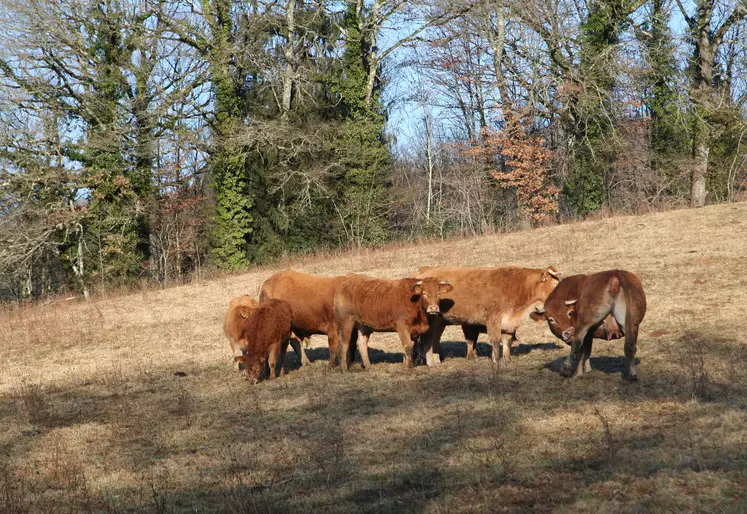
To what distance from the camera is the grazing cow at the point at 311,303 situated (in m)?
15.0

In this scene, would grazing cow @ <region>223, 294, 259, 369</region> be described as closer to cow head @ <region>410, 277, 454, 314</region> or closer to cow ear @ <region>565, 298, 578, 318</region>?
cow head @ <region>410, 277, 454, 314</region>

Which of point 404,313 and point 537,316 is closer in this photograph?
point 537,316

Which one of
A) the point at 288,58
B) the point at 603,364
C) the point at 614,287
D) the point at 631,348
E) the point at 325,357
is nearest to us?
the point at 631,348

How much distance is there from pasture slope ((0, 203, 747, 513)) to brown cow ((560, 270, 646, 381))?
0.51 m

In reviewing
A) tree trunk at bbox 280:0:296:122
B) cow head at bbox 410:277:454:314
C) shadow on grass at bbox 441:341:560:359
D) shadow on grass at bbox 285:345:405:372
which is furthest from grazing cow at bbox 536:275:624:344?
tree trunk at bbox 280:0:296:122

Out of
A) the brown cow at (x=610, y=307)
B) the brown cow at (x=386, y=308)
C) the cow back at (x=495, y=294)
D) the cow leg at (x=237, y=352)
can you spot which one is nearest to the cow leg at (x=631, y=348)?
the brown cow at (x=610, y=307)

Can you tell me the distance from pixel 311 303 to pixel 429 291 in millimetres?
2517

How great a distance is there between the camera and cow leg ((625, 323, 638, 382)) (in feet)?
36.5

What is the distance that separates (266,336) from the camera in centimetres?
1403

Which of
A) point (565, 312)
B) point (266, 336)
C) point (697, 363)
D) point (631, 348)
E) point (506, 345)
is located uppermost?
point (565, 312)

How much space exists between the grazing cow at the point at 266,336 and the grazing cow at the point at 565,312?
459 cm

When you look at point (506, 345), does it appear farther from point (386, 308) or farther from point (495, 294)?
point (386, 308)

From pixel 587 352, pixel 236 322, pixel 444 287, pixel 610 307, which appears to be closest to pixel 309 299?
pixel 236 322

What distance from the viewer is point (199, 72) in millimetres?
40281
